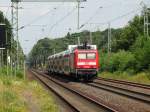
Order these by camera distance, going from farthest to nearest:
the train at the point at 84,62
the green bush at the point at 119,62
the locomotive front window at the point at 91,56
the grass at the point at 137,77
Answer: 1. the green bush at the point at 119,62
2. the locomotive front window at the point at 91,56
3. the grass at the point at 137,77
4. the train at the point at 84,62

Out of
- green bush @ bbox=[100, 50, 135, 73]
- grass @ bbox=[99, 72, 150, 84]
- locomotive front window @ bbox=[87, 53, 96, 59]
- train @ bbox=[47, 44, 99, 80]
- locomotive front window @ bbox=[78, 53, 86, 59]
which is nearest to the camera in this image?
train @ bbox=[47, 44, 99, 80]

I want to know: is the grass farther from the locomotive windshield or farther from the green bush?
the locomotive windshield

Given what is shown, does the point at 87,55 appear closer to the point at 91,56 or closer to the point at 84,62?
the point at 91,56

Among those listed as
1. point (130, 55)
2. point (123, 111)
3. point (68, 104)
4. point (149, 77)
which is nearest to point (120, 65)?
point (130, 55)

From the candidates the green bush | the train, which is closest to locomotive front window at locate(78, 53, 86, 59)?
the train

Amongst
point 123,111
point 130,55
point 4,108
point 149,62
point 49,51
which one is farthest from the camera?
point 49,51

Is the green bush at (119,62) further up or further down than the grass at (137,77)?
further up

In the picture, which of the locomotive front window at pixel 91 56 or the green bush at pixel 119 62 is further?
the green bush at pixel 119 62

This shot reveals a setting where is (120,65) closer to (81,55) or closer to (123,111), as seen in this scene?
(81,55)

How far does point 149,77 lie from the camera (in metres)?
49.8

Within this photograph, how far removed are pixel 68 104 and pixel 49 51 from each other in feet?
487

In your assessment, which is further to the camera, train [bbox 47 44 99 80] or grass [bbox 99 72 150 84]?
grass [bbox 99 72 150 84]

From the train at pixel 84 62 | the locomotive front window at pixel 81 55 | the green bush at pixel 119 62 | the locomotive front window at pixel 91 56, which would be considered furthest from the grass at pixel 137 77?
the locomotive front window at pixel 81 55

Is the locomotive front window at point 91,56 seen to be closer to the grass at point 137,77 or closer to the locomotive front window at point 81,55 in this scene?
the locomotive front window at point 81,55
